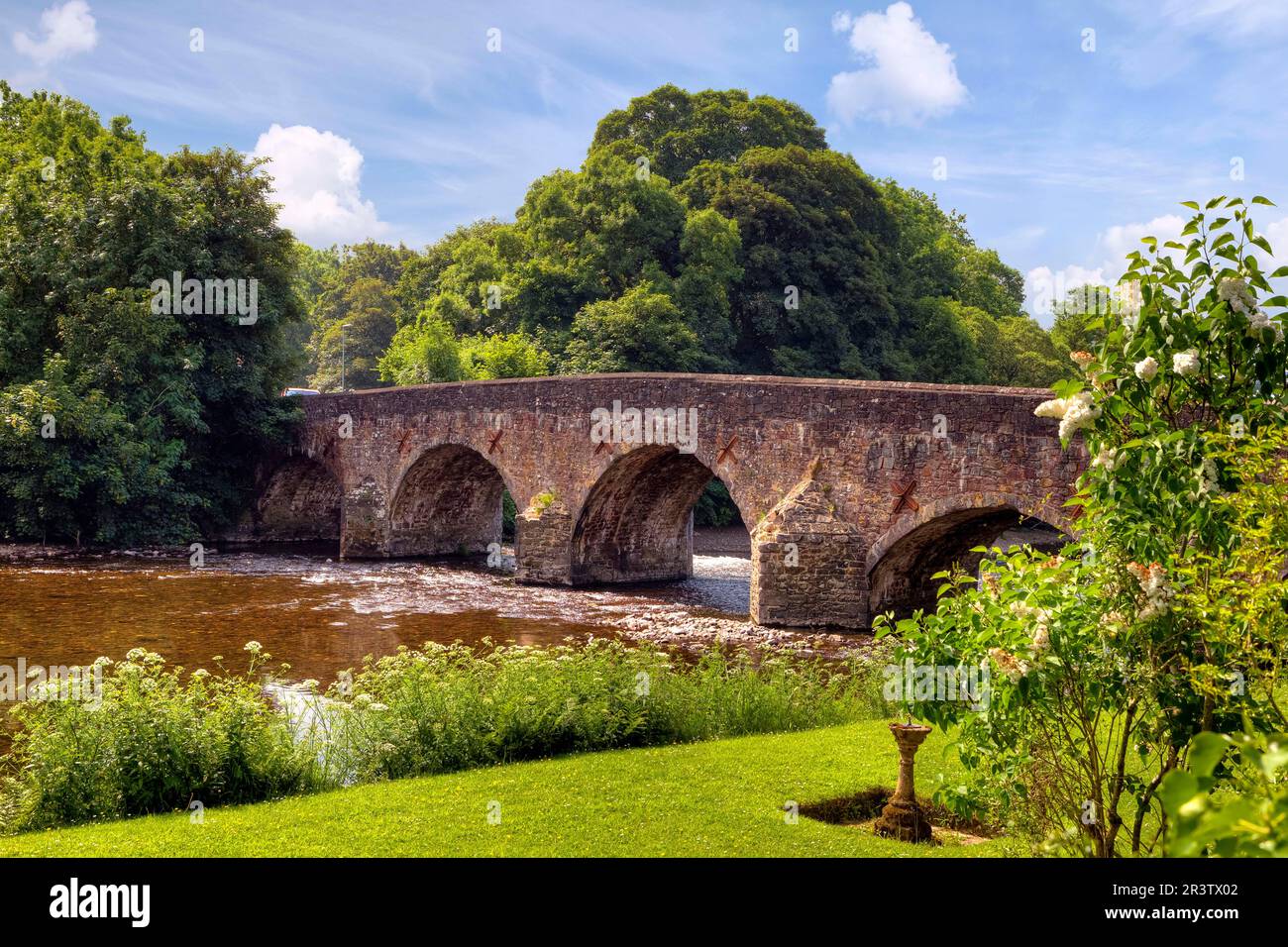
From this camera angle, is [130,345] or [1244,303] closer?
[1244,303]

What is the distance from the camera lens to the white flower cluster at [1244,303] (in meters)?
5.14

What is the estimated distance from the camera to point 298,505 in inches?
1421

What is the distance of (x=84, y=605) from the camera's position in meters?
Result: 21.0

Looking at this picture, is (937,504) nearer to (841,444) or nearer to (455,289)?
(841,444)

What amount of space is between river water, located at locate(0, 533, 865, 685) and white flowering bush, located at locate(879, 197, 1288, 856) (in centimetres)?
1191

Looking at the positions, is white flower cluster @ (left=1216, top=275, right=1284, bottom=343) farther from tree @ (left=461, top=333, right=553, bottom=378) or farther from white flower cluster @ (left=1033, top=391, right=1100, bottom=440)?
tree @ (left=461, top=333, right=553, bottom=378)

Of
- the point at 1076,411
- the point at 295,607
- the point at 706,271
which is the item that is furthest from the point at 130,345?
the point at 1076,411

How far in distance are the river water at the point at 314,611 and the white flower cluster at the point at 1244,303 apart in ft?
41.9

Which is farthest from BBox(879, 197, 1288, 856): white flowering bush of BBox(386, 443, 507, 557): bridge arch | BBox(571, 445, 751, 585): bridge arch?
BBox(386, 443, 507, 557): bridge arch

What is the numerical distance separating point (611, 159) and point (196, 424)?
17.3 metres

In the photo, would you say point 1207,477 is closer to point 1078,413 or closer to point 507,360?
point 1078,413

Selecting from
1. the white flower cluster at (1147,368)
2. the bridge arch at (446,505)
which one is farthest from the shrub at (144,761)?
the bridge arch at (446,505)

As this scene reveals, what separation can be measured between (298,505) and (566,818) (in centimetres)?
2989

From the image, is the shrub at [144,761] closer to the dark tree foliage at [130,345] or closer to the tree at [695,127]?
the dark tree foliage at [130,345]
